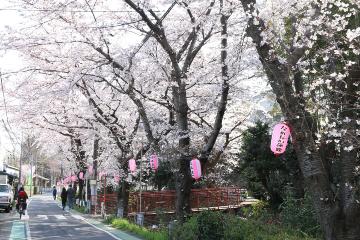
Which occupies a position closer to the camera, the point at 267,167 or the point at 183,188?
the point at 183,188

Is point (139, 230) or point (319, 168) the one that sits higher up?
point (319, 168)

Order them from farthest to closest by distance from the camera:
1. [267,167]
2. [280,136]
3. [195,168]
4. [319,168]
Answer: [267,167], [195,168], [280,136], [319,168]

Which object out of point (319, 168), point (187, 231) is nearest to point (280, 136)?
point (319, 168)

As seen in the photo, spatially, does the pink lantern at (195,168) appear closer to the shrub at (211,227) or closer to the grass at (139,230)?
the grass at (139,230)

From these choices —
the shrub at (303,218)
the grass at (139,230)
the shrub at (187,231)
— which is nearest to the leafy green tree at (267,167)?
the shrub at (303,218)

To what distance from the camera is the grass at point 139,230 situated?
1416cm

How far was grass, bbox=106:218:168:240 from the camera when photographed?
46.5 feet

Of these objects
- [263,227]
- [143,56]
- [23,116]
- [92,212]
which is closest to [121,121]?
[23,116]

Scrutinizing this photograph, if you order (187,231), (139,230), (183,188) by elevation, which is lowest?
(139,230)

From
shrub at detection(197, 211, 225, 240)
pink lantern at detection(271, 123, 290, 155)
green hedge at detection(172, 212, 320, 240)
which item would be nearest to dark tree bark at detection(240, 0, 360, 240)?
pink lantern at detection(271, 123, 290, 155)

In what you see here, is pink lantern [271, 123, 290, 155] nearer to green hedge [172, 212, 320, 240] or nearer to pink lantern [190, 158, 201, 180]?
green hedge [172, 212, 320, 240]

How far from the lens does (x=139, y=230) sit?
55.0 ft

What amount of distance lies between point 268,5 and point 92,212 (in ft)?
79.7

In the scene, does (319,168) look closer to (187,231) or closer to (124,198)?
(187,231)
